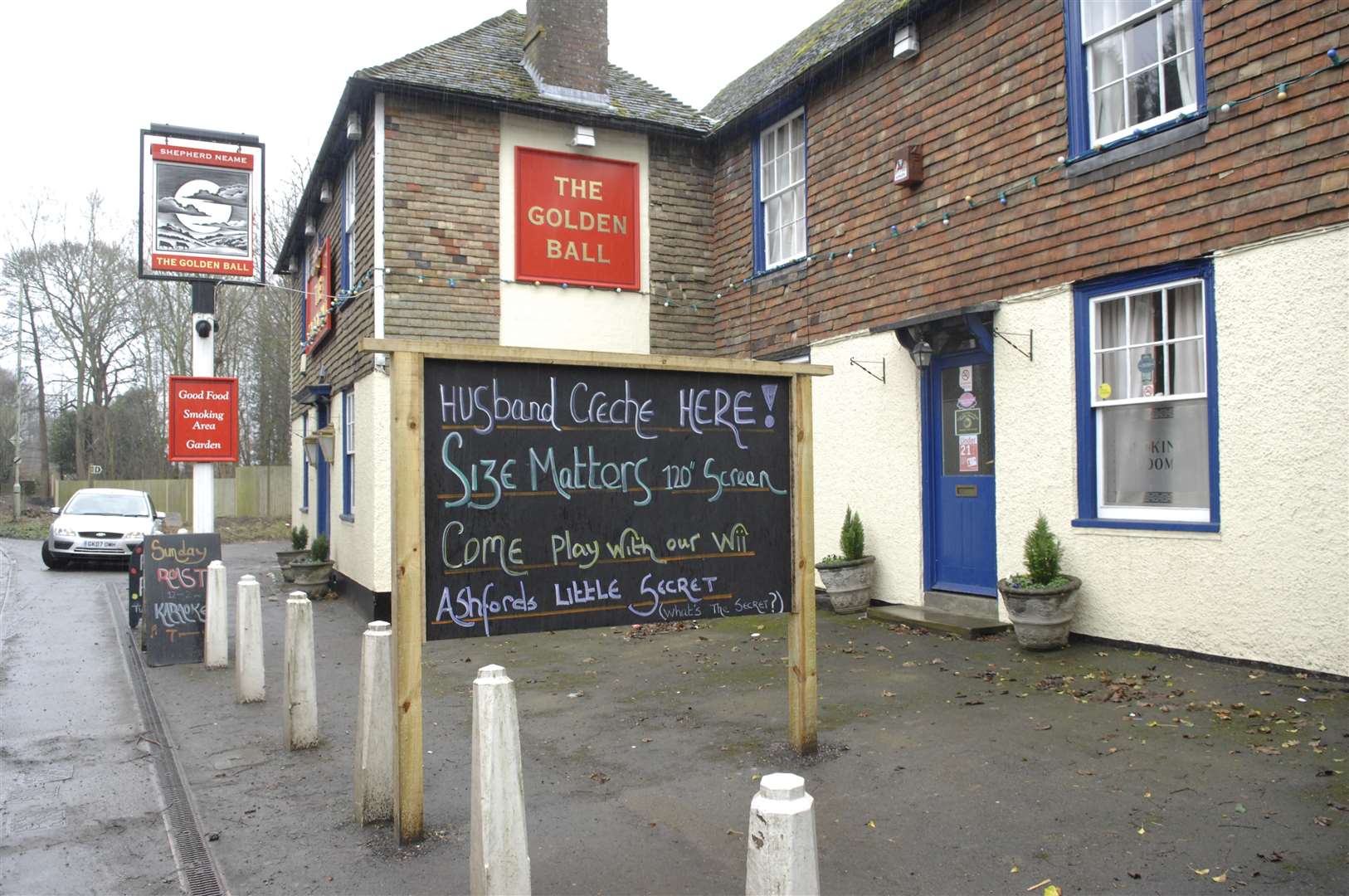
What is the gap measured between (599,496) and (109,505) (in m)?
18.3

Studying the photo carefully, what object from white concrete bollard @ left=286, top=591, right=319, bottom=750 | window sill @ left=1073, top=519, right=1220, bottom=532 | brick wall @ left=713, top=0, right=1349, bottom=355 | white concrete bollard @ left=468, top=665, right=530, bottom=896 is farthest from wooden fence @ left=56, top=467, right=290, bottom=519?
white concrete bollard @ left=468, top=665, right=530, bottom=896

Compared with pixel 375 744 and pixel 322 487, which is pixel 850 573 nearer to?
pixel 375 744

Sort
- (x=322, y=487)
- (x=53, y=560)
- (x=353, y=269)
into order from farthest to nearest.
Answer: (x=53, y=560) → (x=322, y=487) → (x=353, y=269)

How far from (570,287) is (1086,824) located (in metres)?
9.79

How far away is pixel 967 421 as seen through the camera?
9.17 m

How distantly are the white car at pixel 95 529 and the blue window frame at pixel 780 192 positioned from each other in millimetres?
12805

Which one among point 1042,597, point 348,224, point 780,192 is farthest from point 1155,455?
point 348,224

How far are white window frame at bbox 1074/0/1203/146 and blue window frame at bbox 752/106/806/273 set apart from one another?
159 inches

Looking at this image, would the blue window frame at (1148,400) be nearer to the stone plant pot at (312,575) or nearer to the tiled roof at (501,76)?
the tiled roof at (501,76)

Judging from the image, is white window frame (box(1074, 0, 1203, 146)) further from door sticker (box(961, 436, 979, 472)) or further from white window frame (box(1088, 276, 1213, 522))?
door sticker (box(961, 436, 979, 472))

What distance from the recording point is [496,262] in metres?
12.2

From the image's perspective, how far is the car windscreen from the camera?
62.8ft

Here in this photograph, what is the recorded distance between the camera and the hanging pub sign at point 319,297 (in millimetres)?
14844

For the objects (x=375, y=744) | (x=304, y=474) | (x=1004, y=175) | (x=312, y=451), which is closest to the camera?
(x=375, y=744)
